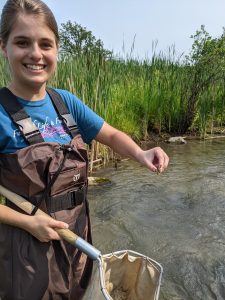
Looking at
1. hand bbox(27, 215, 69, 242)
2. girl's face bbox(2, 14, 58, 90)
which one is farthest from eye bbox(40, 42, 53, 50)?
hand bbox(27, 215, 69, 242)

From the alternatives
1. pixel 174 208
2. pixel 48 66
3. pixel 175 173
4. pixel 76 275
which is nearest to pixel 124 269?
pixel 76 275

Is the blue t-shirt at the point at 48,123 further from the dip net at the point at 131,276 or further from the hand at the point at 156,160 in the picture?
the dip net at the point at 131,276

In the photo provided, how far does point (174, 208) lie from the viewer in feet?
13.0

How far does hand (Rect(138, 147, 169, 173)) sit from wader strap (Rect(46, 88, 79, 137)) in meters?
0.37

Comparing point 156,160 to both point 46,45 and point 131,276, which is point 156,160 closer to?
point 131,276

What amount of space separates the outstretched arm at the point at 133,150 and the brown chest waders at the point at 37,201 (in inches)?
11.5

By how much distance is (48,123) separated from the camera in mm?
1674

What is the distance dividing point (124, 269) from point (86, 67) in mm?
3581

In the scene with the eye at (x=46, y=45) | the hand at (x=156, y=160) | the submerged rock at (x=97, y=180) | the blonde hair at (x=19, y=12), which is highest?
the blonde hair at (x=19, y=12)

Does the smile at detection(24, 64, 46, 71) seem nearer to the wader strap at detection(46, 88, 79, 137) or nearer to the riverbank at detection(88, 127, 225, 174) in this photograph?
the wader strap at detection(46, 88, 79, 137)

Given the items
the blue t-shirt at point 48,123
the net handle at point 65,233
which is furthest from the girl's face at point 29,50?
the net handle at point 65,233

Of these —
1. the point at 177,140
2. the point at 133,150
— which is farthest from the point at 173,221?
the point at 177,140

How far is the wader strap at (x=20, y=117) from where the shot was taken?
1.54 metres

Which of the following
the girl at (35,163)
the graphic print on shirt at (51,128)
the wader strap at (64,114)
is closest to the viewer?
the girl at (35,163)
